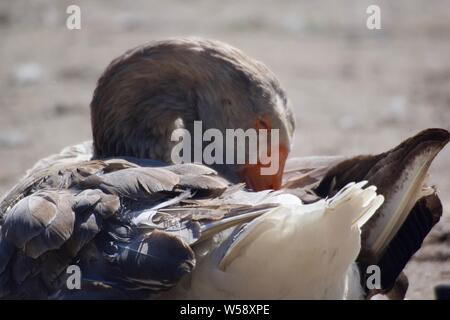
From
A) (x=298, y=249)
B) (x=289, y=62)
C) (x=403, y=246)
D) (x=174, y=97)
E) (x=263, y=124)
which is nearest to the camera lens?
(x=298, y=249)

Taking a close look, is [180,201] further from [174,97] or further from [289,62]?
[289,62]

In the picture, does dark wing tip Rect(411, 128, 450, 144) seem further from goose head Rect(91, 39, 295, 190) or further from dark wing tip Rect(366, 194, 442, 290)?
goose head Rect(91, 39, 295, 190)

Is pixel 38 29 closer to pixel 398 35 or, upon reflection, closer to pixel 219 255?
pixel 398 35

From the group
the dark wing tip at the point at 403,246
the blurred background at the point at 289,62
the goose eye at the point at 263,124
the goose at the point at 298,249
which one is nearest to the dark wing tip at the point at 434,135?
the goose at the point at 298,249

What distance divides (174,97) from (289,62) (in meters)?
5.12

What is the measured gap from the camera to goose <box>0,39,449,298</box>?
3693 mm

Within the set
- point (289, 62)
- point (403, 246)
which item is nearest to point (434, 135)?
point (403, 246)

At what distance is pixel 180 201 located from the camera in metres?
3.99

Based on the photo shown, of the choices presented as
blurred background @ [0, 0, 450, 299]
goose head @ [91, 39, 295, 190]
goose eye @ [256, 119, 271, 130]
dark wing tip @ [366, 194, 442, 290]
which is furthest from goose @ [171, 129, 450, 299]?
blurred background @ [0, 0, 450, 299]

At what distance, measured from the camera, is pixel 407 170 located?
4070 millimetres

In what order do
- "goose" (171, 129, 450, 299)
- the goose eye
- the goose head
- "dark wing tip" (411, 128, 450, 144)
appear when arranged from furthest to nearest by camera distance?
the goose head
the goose eye
"dark wing tip" (411, 128, 450, 144)
"goose" (171, 129, 450, 299)

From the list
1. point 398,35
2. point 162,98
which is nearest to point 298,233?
point 162,98

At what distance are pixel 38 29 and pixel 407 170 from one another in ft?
26.6
